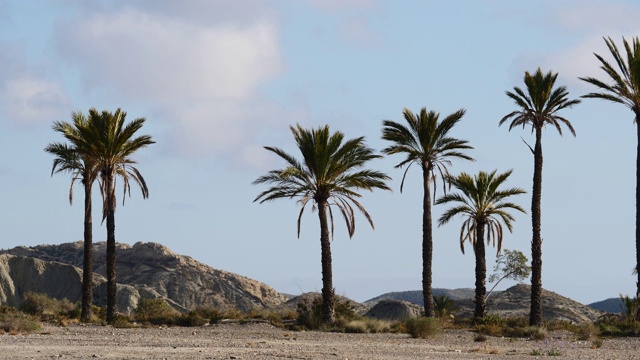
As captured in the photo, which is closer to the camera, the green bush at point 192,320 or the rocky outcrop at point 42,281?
the green bush at point 192,320

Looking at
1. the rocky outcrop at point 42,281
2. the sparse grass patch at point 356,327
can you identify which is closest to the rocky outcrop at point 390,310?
the sparse grass patch at point 356,327

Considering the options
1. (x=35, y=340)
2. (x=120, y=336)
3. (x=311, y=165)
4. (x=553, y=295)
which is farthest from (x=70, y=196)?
(x=553, y=295)

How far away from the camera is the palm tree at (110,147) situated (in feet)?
153

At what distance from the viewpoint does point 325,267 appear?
4600 centimetres

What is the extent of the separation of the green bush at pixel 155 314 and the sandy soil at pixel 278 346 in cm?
518

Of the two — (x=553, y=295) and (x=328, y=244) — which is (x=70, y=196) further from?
(x=553, y=295)

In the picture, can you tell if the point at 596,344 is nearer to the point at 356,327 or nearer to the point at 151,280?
the point at 356,327

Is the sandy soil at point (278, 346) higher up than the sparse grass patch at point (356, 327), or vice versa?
the sparse grass patch at point (356, 327)

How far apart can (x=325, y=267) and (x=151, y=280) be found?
60290 mm

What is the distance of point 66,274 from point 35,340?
6661 cm

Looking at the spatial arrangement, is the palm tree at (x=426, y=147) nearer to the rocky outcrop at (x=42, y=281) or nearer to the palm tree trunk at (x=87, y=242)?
the palm tree trunk at (x=87, y=242)

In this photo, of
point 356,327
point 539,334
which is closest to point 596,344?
point 539,334

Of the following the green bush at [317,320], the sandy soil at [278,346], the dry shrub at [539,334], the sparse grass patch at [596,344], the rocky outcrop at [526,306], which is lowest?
the sandy soil at [278,346]

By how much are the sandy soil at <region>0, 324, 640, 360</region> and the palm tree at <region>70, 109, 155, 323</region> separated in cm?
853
